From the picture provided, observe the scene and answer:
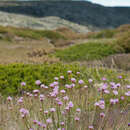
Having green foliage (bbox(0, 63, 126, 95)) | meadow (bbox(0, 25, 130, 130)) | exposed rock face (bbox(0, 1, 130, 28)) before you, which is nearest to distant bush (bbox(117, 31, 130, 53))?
meadow (bbox(0, 25, 130, 130))

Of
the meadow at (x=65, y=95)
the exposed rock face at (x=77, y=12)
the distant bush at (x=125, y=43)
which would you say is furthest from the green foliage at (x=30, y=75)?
the exposed rock face at (x=77, y=12)

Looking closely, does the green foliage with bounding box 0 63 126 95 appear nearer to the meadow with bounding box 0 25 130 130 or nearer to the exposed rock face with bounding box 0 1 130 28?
the meadow with bounding box 0 25 130 130

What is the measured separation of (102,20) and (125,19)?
10318 mm

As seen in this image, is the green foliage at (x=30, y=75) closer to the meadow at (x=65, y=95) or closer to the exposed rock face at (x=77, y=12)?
the meadow at (x=65, y=95)

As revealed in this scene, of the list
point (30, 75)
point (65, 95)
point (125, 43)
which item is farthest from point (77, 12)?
point (65, 95)

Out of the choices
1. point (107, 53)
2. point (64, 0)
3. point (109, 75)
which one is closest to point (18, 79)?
point (109, 75)

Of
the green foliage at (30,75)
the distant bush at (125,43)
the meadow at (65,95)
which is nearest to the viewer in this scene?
the meadow at (65,95)

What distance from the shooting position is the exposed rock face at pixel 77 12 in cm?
7294

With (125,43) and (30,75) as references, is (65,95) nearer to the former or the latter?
(30,75)

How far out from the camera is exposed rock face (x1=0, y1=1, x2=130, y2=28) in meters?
72.9

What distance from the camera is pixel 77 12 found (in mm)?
77250

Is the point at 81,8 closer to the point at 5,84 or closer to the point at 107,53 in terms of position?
the point at 107,53

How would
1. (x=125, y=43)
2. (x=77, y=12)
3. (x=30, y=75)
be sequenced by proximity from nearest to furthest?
(x=30, y=75), (x=125, y=43), (x=77, y=12)

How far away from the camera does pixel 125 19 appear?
82688mm
